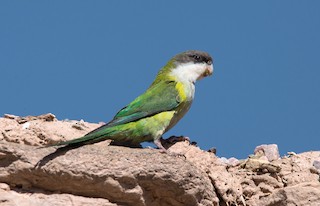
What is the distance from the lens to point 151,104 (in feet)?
26.3

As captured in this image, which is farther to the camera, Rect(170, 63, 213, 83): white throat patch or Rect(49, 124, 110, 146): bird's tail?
Rect(170, 63, 213, 83): white throat patch

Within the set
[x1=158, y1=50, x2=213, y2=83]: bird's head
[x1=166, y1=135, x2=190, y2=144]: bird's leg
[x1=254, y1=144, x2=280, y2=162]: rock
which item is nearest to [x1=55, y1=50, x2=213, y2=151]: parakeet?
[x1=158, y1=50, x2=213, y2=83]: bird's head

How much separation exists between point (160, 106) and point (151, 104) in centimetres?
11

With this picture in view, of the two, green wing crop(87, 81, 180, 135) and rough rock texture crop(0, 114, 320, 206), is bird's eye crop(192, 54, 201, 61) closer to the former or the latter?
green wing crop(87, 81, 180, 135)

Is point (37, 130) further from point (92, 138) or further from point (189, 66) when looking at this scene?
point (189, 66)

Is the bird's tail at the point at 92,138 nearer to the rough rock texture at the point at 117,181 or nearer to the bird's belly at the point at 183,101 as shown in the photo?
the rough rock texture at the point at 117,181

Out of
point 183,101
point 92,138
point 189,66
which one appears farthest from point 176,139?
point 189,66

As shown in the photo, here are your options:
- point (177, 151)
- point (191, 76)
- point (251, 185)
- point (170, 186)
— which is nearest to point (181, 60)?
point (191, 76)

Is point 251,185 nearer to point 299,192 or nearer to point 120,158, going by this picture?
point 299,192

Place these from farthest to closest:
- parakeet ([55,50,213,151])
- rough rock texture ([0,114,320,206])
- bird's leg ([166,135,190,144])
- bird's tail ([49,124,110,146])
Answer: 1. bird's leg ([166,135,190,144])
2. parakeet ([55,50,213,151])
3. bird's tail ([49,124,110,146])
4. rough rock texture ([0,114,320,206])

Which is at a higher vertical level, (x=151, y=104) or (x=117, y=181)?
(x=151, y=104)

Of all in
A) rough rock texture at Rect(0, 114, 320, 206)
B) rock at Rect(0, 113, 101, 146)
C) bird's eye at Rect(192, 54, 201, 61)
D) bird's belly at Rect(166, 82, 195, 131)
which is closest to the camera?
rough rock texture at Rect(0, 114, 320, 206)

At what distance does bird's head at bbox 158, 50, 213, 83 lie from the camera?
888cm

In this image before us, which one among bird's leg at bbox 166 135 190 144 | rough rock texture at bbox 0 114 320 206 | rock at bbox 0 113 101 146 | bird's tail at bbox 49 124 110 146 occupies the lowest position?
rough rock texture at bbox 0 114 320 206
